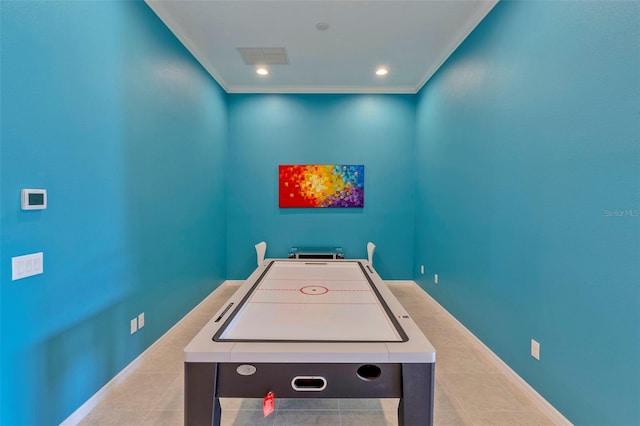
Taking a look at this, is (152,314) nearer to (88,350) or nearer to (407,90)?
(88,350)

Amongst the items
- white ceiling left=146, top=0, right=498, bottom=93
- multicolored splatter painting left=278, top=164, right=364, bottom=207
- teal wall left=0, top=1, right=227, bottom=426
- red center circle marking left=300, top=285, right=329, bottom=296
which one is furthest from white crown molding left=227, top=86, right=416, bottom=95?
red center circle marking left=300, top=285, right=329, bottom=296

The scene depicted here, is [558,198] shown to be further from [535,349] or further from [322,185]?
[322,185]

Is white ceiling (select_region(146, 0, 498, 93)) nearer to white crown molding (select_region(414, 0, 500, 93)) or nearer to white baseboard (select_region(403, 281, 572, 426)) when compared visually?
white crown molding (select_region(414, 0, 500, 93))

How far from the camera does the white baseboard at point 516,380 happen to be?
5.91 feet

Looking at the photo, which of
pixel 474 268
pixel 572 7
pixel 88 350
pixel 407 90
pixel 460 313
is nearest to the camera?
pixel 572 7

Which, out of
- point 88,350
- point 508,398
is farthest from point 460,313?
point 88,350

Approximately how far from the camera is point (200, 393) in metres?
1.19

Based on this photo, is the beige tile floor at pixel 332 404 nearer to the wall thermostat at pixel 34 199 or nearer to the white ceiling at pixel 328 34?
the wall thermostat at pixel 34 199

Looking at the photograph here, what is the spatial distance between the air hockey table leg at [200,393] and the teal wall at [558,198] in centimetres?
202

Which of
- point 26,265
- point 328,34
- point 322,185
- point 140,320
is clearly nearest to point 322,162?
point 322,185

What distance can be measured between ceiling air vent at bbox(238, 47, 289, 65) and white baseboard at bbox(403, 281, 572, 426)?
3814mm

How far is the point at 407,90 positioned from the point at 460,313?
3427 millimetres

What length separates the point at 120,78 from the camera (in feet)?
7.08

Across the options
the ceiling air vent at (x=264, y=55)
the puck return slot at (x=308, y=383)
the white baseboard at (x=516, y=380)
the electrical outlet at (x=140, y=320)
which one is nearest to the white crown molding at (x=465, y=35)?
the ceiling air vent at (x=264, y=55)
